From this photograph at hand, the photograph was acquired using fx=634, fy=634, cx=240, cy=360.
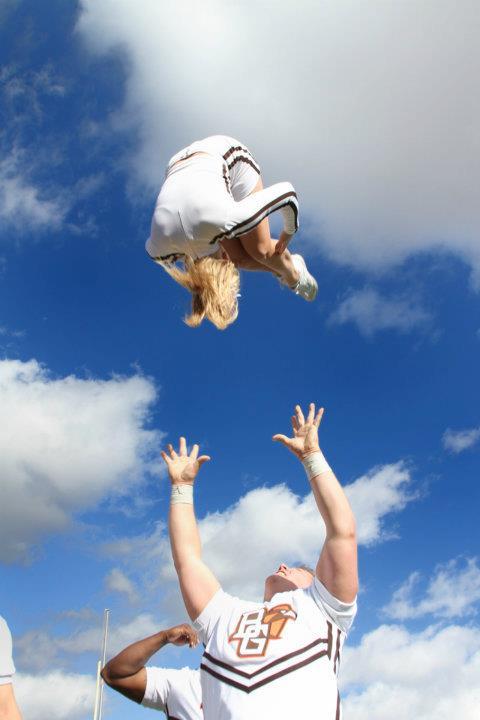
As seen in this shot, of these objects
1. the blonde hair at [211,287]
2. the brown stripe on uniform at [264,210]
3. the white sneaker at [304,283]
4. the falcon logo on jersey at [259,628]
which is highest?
the white sneaker at [304,283]

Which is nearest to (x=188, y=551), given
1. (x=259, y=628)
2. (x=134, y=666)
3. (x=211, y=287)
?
(x=259, y=628)

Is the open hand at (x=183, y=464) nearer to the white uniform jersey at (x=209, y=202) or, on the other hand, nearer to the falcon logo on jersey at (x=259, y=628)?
the falcon logo on jersey at (x=259, y=628)

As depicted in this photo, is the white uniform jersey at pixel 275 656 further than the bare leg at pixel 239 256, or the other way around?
the bare leg at pixel 239 256

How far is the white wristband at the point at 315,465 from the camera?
330 centimetres

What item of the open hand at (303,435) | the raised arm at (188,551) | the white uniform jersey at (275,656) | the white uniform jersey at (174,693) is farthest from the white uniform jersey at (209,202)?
the white uniform jersey at (174,693)

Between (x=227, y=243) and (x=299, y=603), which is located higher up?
(x=227, y=243)

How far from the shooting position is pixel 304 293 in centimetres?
578

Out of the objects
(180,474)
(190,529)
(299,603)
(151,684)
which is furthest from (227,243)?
(151,684)

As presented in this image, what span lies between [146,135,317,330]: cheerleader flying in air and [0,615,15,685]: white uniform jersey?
2.46m

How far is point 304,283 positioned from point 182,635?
307 centimetres

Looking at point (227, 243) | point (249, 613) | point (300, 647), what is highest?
point (227, 243)

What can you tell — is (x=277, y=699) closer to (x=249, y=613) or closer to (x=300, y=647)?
(x=300, y=647)

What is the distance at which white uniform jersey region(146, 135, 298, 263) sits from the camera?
4.70m

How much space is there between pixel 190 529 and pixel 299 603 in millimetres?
673
